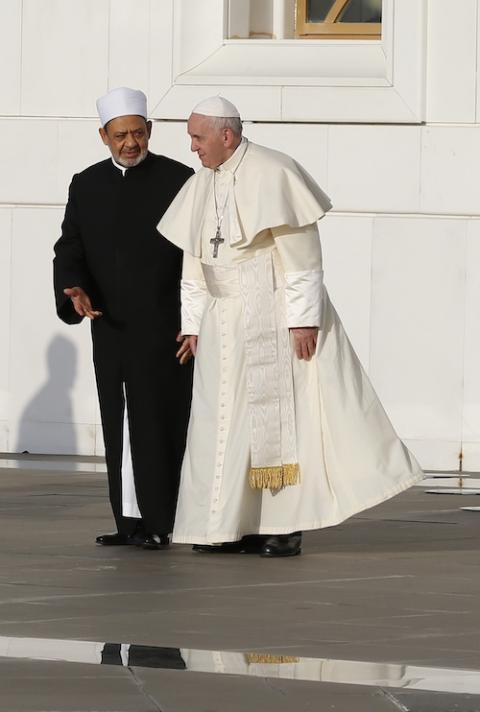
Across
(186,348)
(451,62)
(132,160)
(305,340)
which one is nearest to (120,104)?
(132,160)

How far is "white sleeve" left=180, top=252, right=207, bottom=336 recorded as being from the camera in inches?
339

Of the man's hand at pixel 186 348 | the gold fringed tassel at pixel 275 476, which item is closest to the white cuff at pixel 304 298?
the man's hand at pixel 186 348

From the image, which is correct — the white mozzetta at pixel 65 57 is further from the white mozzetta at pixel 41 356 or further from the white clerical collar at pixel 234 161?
the white clerical collar at pixel 234 161

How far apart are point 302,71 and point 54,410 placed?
2776mm

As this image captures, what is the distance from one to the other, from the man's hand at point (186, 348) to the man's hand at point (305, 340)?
46 cm

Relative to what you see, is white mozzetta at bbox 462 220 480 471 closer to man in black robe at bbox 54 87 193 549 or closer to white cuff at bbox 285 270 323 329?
man in black robe at bbox 54 87 193 549

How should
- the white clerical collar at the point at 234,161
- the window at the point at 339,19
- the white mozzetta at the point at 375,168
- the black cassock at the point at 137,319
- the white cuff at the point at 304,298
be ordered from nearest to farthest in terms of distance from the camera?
the white cuff at the point at 304,298, the white clerical collar at the point at 234,161, the black cassock at the point at 137,319, the white mozzetta at the point at 375,168, the window at the point at 339,19

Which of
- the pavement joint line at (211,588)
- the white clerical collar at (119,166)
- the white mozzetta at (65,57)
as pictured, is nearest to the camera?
the pavement joint line at (211,588)

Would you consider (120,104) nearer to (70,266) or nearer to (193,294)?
(70,266)

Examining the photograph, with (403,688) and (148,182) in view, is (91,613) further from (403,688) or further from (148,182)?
(148,182)

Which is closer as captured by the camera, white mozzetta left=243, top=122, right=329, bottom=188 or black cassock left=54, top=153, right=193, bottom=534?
black cassock left=54, top=153, right=193, bottom=534

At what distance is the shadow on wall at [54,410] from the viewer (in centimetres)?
1389

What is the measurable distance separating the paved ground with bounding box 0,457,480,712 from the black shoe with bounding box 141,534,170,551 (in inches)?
2.3

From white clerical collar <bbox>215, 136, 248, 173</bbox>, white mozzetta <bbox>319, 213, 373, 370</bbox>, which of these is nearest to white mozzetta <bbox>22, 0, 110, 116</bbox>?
white mozzetta <bbox>319, 213, 373, 370</bbox>
